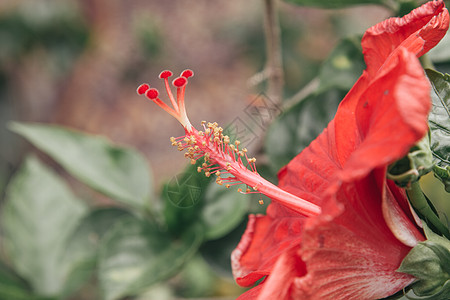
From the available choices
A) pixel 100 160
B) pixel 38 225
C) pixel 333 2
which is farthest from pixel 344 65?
pixel 38 225

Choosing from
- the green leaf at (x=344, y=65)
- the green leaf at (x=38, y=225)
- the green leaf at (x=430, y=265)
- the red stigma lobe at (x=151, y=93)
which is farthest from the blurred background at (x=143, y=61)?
the green leaf at (x=430, y=265)

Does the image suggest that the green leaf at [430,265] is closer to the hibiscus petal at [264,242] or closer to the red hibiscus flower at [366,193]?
the red hibiscus flower at [366,193]

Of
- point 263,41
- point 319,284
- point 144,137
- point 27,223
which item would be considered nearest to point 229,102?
point 144,137

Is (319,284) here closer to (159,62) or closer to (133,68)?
(159,62)

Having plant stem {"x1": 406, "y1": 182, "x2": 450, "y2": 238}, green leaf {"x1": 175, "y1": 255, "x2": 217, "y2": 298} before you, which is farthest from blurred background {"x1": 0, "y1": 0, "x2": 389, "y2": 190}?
plant stem {"x1": 406, "y1": 182, "x2": 450, "y2": 238}

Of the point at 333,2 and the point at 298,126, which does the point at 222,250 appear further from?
the point at 333,2

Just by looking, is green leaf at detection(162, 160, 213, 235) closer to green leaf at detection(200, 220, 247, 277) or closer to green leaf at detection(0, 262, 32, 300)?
green leaf at detection(200, 220, 247, 277)

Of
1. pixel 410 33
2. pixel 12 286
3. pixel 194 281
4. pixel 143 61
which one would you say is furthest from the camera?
pixel 143 61
